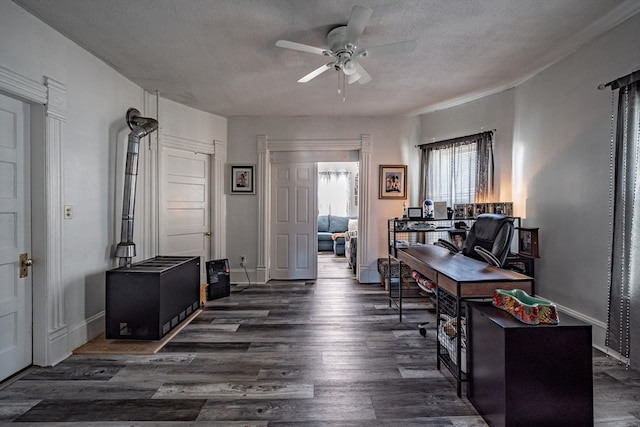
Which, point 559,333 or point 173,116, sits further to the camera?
point 173,116

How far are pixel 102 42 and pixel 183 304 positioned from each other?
254 cm

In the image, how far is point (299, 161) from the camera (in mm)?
5234

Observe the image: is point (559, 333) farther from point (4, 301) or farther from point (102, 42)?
point (102, 42)

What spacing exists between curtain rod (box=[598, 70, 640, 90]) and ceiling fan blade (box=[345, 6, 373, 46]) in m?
1.96

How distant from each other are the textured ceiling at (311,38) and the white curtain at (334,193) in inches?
226

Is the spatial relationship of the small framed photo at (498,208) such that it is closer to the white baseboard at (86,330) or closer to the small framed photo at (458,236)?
the small framed photo at (458,236)

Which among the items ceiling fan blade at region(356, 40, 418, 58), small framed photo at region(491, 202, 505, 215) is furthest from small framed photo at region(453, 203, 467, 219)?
ceiling fan blade at region(356, 40, 418, 58)

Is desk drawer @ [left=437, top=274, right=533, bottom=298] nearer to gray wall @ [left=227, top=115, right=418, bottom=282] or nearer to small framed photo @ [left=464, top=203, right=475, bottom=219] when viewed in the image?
small framed photo @ [left=464, top=203, right=475, bottom=219]

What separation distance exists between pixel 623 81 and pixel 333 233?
695cm

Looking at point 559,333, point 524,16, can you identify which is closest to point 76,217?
point 559,333

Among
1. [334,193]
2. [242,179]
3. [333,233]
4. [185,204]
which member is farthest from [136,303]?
[334,193]

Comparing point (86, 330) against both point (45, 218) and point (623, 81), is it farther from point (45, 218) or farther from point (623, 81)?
point (623, 81)

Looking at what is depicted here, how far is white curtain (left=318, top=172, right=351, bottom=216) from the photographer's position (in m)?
9.71

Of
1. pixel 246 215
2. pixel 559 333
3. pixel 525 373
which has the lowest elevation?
pixel 525 373
